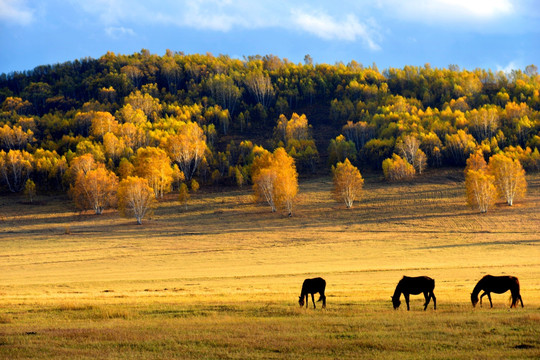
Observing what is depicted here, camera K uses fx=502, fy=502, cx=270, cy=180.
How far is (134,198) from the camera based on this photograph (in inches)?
3615

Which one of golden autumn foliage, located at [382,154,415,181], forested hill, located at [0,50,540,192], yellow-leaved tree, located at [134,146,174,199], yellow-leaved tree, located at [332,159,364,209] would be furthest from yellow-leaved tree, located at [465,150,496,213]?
yellow-leaved tree, located at [134,146,174,199]

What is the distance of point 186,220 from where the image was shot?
300ft

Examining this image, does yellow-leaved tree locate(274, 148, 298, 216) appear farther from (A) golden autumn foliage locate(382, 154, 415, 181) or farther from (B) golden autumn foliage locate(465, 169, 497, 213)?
(A) golden autumn foliage locate(382, 154, 415, 181)

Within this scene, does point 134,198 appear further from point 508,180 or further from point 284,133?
point 284,133

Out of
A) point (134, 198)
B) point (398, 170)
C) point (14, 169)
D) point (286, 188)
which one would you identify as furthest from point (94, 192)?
point (398, 170)

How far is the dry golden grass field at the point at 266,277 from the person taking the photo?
1533cm

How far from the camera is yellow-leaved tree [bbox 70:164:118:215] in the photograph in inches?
4082

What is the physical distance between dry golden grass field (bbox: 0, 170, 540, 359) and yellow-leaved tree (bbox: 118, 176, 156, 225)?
2566 mm

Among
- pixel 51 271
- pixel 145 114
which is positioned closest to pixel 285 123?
pixel 145 114

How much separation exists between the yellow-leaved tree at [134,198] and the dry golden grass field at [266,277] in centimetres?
257

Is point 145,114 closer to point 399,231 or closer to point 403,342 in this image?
point 399,231

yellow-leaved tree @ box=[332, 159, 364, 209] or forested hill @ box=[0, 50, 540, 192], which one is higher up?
forested hill @ box=[0, 50, 540, 192]

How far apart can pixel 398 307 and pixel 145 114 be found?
17265cm

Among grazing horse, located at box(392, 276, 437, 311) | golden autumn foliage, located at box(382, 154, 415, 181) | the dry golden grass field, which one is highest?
golden autumn foliage, located at box(382, 154, 415, 181)
